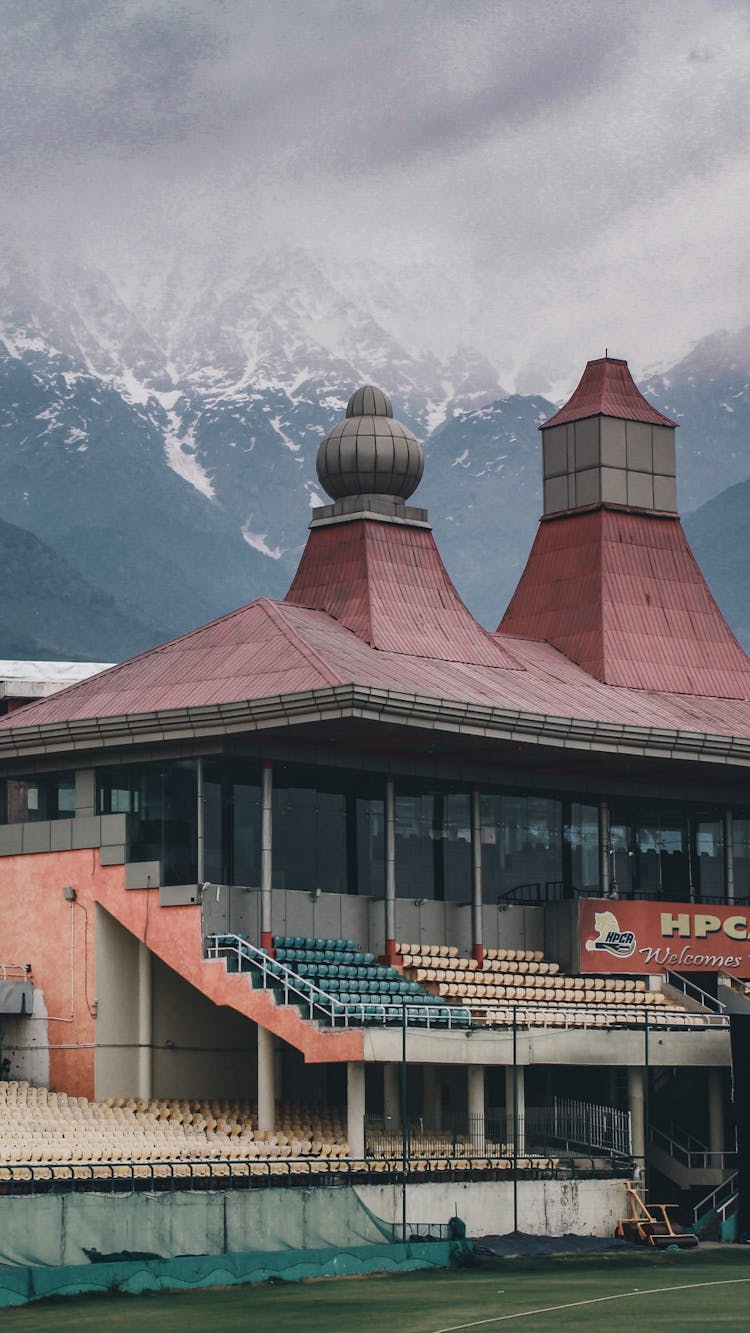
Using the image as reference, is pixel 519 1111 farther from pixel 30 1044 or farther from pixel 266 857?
pixel 30 1044

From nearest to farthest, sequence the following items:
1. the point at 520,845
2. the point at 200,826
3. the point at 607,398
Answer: the point at 200,826, the point at 520,845, the point at 607,398

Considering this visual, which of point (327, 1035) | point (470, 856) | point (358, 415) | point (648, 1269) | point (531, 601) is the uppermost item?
point (358, 415)

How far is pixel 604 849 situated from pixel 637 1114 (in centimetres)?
1165

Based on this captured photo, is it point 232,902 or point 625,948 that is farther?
point 625,948

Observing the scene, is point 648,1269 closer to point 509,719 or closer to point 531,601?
point 509,719

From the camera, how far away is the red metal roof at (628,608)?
7294 centimetres

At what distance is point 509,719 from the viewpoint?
59.9m

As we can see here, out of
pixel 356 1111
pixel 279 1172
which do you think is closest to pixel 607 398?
pixel 356 1111

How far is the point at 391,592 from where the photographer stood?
68250 millimetres

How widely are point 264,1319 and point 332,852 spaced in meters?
23.5

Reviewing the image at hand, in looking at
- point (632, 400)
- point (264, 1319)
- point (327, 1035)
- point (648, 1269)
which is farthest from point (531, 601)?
point (264, 1319)

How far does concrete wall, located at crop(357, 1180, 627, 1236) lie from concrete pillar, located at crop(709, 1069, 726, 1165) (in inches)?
180

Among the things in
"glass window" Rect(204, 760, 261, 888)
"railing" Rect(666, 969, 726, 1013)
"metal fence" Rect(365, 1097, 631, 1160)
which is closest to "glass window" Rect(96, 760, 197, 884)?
"glass window" Rect(204, 760, 261, 888)

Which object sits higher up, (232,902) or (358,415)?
(358,415)
